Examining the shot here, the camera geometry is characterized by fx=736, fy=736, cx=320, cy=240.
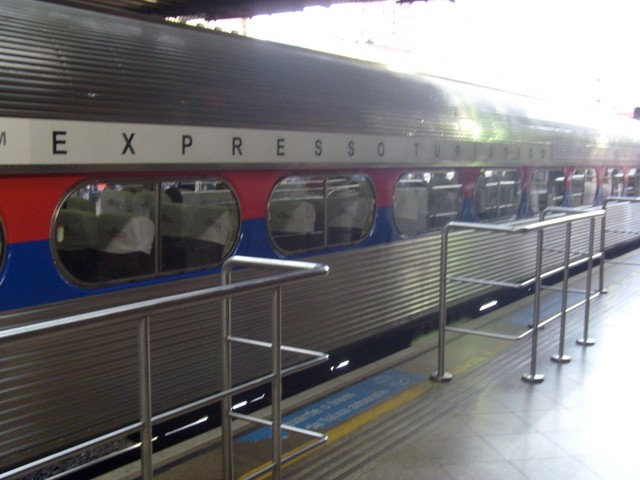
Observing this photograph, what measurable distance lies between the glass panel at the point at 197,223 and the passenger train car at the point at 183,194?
0.01 metres

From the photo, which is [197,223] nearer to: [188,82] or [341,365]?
[188,82]

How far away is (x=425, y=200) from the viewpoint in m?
6.92

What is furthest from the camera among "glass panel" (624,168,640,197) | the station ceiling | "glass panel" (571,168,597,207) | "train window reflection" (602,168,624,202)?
"glass panel" (624,168,640,197)

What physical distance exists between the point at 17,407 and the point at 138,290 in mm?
903

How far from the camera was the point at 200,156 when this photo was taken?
4.34 meters

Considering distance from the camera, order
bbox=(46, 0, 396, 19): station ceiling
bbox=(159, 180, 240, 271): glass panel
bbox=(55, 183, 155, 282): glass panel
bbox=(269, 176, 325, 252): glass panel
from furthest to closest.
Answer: bbox=(46, 0, 396, 19): station ceiling
bbox=(269, 176, 325, 252): glass panel
bbox=(159, 180, 240, 271): glass panel
bbox=(55, 183, 155, 282): glass panel

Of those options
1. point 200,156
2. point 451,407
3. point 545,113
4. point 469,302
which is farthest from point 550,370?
point 545,113

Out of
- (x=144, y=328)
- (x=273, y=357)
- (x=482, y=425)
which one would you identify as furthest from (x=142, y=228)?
(x=482, y=425)

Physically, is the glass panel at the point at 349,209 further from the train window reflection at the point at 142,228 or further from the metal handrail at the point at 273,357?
the metal handrail at the point at 273,357

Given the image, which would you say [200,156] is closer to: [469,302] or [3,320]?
[3,320]

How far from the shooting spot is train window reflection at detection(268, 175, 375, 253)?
520cm

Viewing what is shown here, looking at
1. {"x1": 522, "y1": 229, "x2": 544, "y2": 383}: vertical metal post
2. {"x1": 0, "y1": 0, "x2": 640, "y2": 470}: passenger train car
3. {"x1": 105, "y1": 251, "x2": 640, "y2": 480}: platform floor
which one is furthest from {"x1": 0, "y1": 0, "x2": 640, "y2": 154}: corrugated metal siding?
{"x1": 105, "y1": 251, "x2": 640, "y2": 480}: platform floor

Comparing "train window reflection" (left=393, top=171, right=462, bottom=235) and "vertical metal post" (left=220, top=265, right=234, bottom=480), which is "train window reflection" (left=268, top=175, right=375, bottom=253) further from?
"vertical metal post" (left=220, top=265, right=234, bottom=480)

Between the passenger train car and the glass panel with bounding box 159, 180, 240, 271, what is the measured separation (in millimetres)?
11
